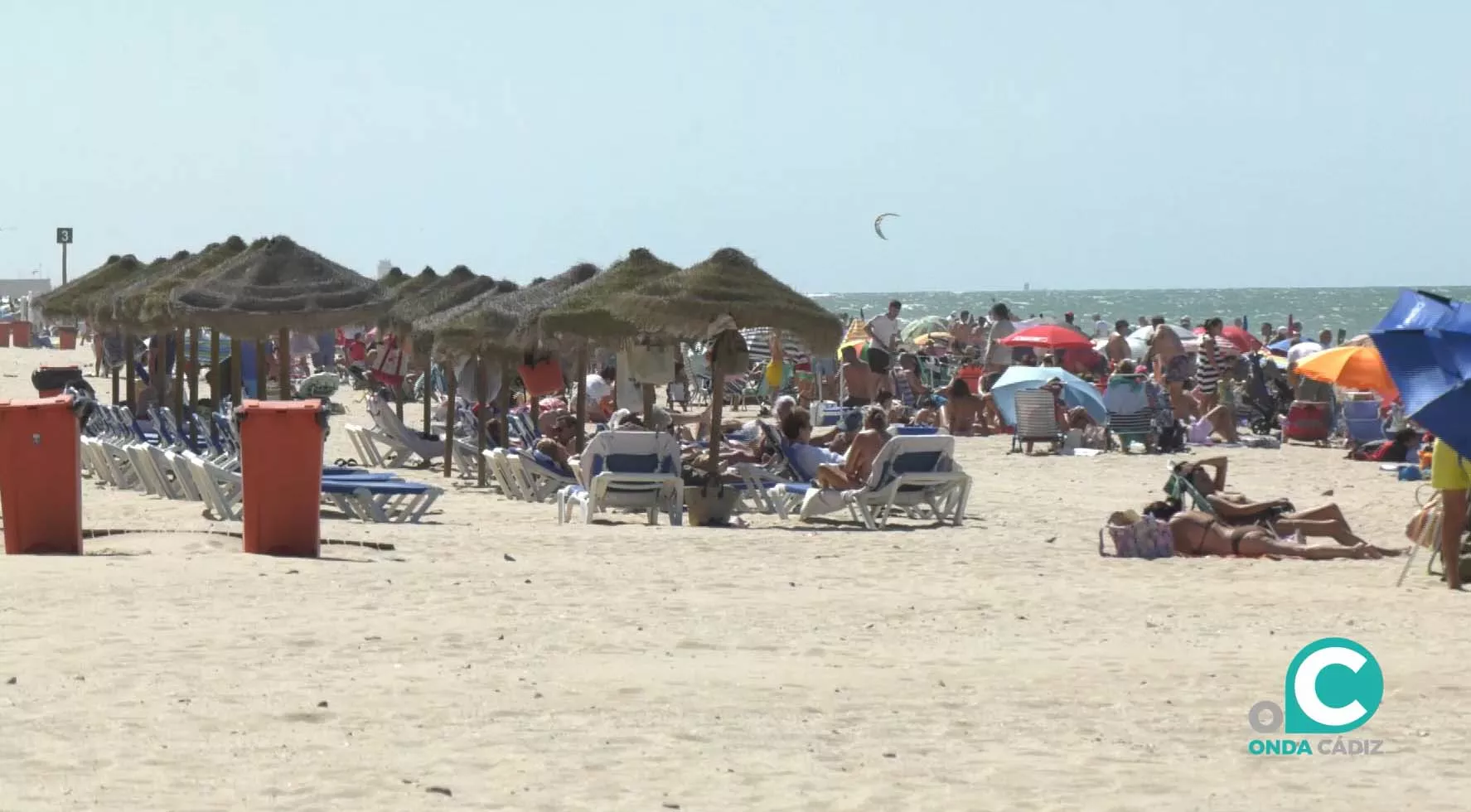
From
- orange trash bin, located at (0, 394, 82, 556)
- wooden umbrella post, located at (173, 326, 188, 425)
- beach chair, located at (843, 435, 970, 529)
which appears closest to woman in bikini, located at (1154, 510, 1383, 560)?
beach chair, located at (843, 435, 970, 529)

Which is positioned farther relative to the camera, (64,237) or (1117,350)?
(64,237)

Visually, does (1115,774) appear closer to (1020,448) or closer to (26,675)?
(26,675)

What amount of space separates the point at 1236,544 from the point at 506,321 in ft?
24.0

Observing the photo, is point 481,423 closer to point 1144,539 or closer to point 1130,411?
point 1130,411

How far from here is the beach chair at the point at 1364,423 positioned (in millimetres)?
19219

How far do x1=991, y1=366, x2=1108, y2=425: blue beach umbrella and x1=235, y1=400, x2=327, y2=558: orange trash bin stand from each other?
37.8 ft

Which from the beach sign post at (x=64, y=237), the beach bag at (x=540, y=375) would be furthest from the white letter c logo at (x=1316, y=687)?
the beach sign post at (x=64, y=237)

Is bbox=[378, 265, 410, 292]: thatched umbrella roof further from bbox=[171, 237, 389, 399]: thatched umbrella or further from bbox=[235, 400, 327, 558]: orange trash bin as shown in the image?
bbox=[235, 400, 327, 558]: orange trash bin

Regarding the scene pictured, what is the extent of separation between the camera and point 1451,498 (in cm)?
914

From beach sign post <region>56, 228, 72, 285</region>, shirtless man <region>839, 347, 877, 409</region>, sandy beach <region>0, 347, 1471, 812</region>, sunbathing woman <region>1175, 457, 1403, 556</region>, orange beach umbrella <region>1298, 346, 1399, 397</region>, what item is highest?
beach sign post <region>56, 228, 72, 285</region>

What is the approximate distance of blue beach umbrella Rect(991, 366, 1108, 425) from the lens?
2016 centimetres

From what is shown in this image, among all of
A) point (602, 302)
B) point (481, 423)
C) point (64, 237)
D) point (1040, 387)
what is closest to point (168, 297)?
point (481, 423)

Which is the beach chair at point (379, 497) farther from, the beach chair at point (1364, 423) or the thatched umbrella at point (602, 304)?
the beach chair at point (1364, 423)

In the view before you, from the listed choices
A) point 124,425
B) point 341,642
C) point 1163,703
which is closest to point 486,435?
point 124,425
